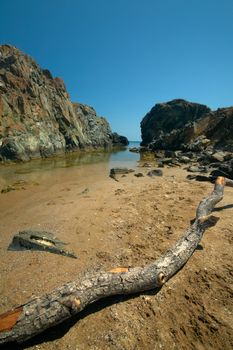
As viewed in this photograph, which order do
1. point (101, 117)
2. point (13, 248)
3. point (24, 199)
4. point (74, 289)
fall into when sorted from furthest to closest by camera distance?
1. point (101, 117)
2. point (24, 199)
3. point (13, 248)
4. point (74, 289)

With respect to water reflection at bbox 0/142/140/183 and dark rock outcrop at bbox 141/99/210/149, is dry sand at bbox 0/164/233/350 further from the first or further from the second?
dark rock outcrop at bbox 141/99/210/149

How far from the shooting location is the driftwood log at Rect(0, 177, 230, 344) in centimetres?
342

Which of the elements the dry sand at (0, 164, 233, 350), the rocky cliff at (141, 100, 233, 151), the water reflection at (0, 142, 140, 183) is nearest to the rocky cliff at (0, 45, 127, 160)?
the water reflection at (0, 142, 140, 183)

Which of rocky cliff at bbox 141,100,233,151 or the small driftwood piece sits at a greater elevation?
rocky cliff at bbox 141,100,233,151

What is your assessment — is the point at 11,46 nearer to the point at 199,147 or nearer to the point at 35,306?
the point at 199,147

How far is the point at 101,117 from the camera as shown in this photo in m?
94.5

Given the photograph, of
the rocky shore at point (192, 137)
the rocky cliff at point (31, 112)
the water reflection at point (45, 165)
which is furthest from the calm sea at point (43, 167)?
the rocky shore at point (192, 137)

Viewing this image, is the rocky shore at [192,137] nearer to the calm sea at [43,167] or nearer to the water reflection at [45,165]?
the water reflection at [45,165]

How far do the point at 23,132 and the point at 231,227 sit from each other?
39.1m

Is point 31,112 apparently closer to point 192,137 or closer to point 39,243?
point 192,137

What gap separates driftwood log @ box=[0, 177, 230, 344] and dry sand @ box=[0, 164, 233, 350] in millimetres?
270

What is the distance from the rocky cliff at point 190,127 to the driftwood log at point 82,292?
35.4m

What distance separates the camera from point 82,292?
3990 millimetres

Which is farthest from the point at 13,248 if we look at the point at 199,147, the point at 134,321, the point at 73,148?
the point at 73,148
